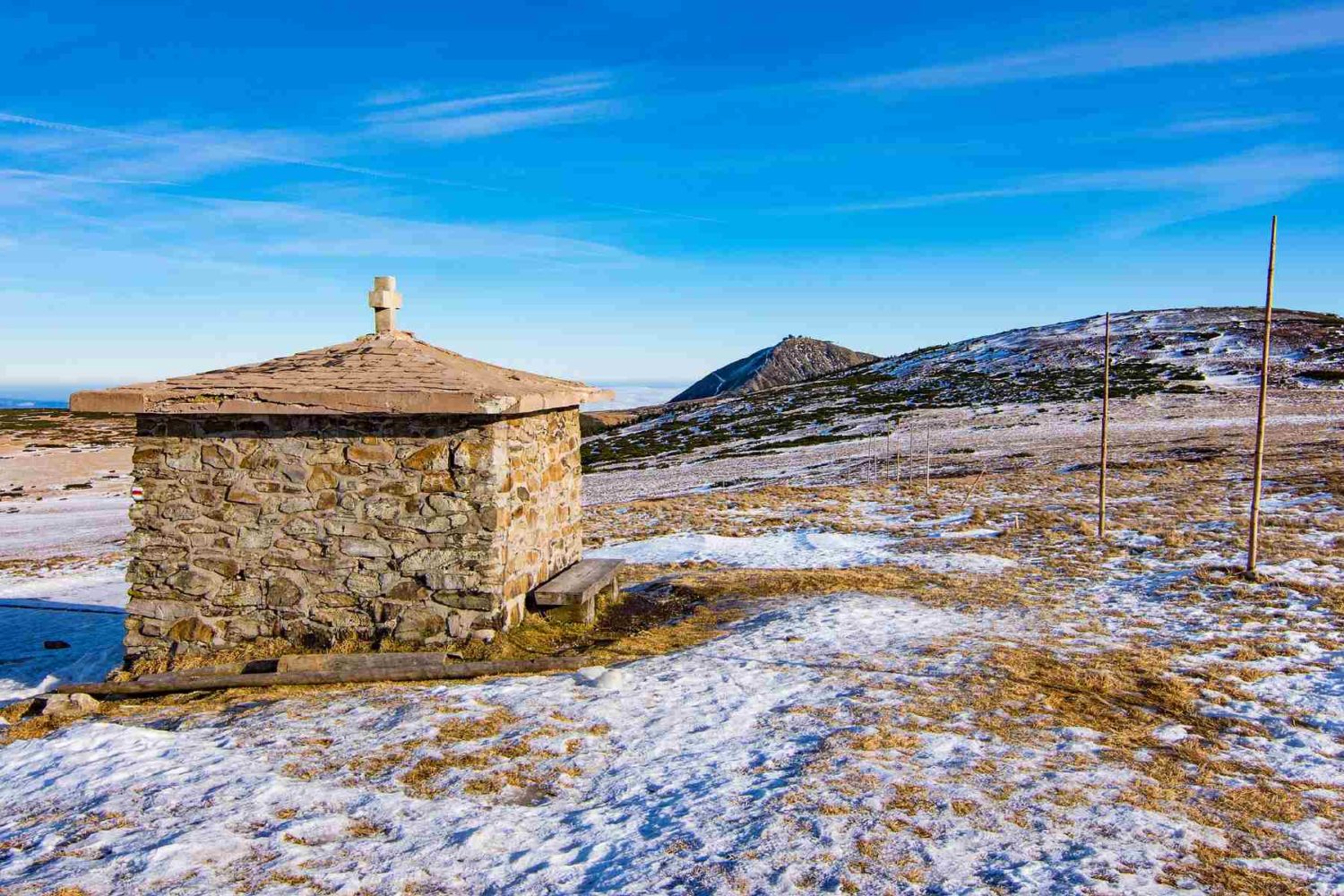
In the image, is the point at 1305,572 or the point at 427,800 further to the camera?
the point at 1305,572

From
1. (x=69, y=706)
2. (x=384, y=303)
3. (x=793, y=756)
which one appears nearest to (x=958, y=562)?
(x=793, y=756)

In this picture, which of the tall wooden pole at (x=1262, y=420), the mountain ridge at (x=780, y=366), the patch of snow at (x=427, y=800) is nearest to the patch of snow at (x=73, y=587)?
the patch of snow at (x=427, y=800)

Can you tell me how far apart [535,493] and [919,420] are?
3670 cm

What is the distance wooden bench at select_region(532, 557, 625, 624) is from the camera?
10.7m

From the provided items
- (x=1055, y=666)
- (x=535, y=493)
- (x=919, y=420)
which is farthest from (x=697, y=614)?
(x=919, y=420)

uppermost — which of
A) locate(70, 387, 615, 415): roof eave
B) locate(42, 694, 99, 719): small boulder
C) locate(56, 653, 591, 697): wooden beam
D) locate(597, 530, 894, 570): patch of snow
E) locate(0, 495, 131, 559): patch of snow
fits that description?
locate(70, 387, 615, 415): roof eave

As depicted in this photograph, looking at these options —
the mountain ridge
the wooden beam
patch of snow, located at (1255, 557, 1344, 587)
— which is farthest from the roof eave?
the mountain ridge

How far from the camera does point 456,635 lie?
377 inches

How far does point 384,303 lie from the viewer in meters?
11.9

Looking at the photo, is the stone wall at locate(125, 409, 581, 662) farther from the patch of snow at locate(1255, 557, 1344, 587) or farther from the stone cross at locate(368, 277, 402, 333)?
the patch of snow at locate(1255, 557, 1344, 587)

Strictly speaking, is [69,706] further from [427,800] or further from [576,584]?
[576,584]

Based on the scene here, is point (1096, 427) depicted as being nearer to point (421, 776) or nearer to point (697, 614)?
point (697, 614)

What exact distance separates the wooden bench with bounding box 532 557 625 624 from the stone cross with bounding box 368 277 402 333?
4212 millimetres

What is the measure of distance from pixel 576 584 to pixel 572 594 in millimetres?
366
